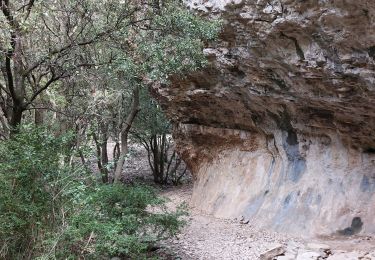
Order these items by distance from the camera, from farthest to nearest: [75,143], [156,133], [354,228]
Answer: [156,133]
[354,228]
[75,143]

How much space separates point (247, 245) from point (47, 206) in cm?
431

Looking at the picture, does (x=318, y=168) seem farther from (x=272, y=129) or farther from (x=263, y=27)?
(x=263, y=27)

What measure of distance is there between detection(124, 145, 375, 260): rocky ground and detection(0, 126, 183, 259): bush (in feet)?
7.05

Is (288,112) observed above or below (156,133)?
above

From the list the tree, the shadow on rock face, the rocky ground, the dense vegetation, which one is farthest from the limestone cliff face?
the tree

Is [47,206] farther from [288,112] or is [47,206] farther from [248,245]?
[288,112]

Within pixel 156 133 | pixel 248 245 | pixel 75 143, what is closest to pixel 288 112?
pixel 248 245

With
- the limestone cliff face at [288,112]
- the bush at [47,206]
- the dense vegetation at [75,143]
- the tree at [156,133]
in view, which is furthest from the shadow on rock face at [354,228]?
the tree at [156,133]

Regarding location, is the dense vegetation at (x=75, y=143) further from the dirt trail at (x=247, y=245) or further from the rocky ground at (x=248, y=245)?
the dirt trail at (x=247, y=245)

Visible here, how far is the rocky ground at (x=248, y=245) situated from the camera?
7102mm

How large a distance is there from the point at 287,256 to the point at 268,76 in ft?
11.4

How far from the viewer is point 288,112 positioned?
9203mm

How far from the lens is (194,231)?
30.0ft

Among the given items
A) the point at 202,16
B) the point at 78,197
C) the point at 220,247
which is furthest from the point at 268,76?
the point at 78,197
